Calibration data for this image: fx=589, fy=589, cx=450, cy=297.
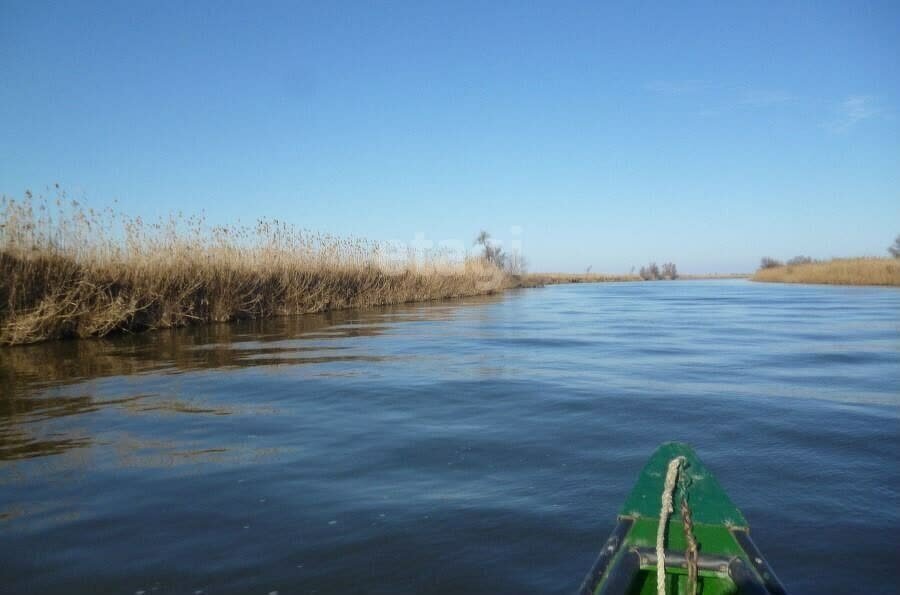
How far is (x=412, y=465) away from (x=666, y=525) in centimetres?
226

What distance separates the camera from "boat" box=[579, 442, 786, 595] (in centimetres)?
194

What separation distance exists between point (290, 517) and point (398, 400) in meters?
3.09

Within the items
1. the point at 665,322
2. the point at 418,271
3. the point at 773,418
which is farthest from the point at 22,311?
the point at 418,271

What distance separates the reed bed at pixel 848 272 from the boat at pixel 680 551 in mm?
43247

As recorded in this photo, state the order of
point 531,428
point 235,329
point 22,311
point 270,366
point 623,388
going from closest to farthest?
point 531,428 → point 623,388 → point 270,366 → point 22,311 → point 235,329

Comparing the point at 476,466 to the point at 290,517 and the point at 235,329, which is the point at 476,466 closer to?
the point at 290,517

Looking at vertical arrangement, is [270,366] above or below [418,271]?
below

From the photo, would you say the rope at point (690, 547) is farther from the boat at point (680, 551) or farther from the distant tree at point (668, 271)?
the distant tree at point (668, 271)

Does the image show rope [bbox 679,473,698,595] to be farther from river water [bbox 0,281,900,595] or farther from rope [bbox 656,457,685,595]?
river water [bbox 0,281,900,595]

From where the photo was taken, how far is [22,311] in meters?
11.4

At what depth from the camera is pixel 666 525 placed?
2207 millimetres

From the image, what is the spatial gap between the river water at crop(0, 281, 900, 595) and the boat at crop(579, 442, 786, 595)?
568mm

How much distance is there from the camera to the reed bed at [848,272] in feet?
122

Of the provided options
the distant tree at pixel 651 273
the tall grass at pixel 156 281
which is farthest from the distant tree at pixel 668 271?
the tall grass at pixel 156 281
